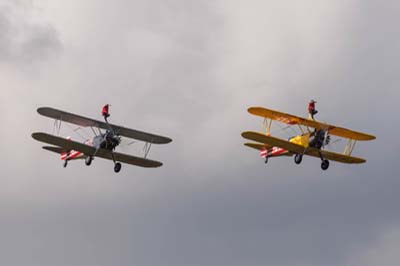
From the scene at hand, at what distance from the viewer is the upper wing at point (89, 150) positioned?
7894cm

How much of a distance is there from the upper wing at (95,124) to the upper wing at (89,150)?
1381 millimetres

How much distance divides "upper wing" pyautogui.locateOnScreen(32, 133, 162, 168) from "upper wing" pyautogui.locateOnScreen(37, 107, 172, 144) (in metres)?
1.38

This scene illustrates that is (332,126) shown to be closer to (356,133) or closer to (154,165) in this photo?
(356,133)

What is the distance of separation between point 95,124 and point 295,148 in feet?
42.1

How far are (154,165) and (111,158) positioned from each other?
3591mm

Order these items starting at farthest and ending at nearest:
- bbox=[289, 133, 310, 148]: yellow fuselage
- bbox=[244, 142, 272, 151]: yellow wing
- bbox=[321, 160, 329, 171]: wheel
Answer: bbox=[244, 142, 272, 151]: yellow wing → bbox=[321, 160, 329, 171]: wheel → bbox=[289, 133, 310, 148]: yellow fuselage

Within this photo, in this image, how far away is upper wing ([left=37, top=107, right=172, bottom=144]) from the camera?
262ft

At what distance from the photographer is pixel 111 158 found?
8294cm

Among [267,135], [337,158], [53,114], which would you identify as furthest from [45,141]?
[337,158]

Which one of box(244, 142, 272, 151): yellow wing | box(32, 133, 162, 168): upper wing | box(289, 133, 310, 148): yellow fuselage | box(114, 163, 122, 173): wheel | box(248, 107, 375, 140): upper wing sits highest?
box(248, 107, 375, 140): upper wing

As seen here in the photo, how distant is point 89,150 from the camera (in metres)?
81.5

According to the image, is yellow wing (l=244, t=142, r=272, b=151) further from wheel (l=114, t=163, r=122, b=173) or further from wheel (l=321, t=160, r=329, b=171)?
wheel (l=114, t=163, r=122, b=173)

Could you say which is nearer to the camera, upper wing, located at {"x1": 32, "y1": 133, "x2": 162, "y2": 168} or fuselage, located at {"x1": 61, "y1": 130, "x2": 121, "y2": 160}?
upper wing, located at {"x1": 32, "y1": 133, "x2": 162, "y2": 168}

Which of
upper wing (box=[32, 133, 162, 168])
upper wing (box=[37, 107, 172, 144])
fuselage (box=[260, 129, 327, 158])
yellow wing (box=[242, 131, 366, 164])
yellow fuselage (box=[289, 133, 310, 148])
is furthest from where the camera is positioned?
yellow fuselage (box=[289, 133, 310, 148])
